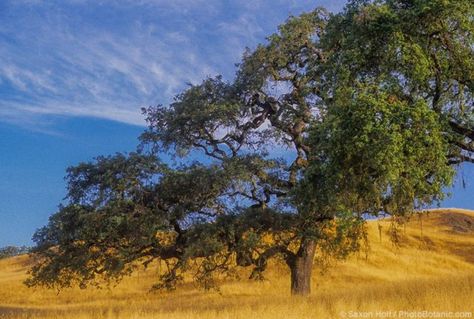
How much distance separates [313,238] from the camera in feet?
74.5

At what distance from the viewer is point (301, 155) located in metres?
25.2

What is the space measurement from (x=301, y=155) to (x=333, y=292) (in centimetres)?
636

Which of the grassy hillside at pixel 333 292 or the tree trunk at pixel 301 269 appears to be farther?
the tree trunk at pixel 301 269

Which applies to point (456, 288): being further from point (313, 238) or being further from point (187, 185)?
point (187, 185)

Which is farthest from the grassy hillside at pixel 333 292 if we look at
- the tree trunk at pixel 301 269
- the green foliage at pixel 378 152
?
the green foliage at pixel 378 152

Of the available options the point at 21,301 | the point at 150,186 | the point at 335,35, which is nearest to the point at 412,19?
the point at 335,35

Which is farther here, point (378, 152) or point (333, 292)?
point (333, 292)

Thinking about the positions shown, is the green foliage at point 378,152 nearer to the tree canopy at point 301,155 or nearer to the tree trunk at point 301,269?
the tree canopy at point 301,155

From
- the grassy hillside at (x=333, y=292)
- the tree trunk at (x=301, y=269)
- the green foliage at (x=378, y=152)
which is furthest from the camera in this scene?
the tree trunk at (x=301, y=269)

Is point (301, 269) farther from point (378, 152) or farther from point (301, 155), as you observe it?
point (378, 152)

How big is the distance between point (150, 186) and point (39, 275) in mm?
6983

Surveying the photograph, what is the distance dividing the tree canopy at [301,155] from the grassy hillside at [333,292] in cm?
253

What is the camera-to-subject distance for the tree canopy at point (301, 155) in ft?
51.6

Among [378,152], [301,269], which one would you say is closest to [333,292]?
[301,269]
